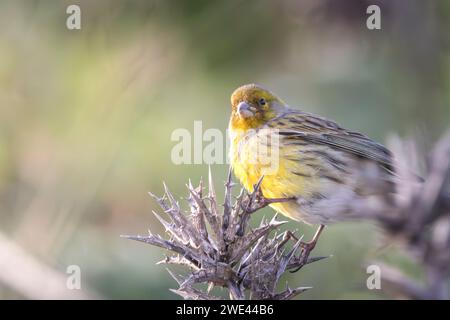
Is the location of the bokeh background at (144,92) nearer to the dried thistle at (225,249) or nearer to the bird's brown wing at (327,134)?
the bird's brown wing at (327,134)

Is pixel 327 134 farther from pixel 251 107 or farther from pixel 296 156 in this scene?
pixel 251 107

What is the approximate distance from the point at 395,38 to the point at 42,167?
2630 mm

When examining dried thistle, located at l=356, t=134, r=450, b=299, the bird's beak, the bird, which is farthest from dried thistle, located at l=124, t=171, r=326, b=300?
the bird's beak

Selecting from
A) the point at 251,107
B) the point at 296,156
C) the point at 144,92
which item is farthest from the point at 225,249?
the point at 251,107

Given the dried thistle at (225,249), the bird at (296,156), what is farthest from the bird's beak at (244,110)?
the dried thistle at (225,249)

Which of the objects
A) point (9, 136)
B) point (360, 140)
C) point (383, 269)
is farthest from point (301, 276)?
point (383, 269)

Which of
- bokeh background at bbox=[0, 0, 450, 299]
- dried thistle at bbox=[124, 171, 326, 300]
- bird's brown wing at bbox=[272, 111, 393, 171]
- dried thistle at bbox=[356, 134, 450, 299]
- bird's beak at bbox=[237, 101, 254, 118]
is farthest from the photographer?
bird's beak at bbox=[237, 101, 254, 118]

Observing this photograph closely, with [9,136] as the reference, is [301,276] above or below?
below

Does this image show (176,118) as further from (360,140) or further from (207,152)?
(360,140)

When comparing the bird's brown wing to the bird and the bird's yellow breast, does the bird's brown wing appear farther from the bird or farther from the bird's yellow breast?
the bird's yellow breast

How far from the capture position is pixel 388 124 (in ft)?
16.4

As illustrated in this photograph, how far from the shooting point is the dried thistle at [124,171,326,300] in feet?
6.63

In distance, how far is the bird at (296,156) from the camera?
4059 millimetres

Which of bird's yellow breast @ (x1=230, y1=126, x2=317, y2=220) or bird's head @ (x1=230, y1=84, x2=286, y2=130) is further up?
bird's head @ (x1=230, y1=84, x2=286, y2=130)
